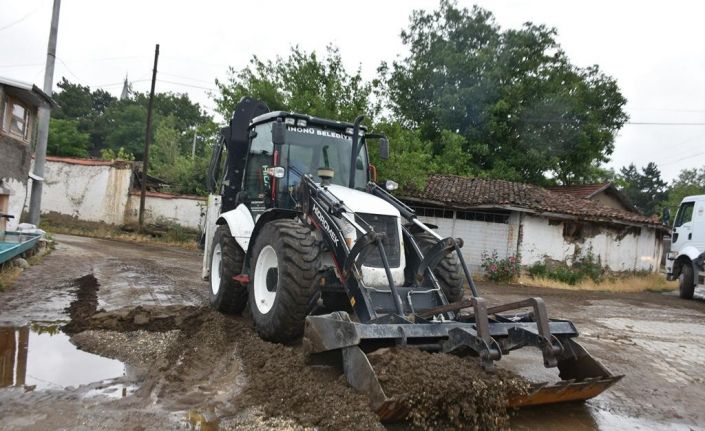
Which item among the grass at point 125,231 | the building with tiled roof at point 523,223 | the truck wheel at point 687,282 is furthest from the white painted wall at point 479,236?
the grass at point 125,231

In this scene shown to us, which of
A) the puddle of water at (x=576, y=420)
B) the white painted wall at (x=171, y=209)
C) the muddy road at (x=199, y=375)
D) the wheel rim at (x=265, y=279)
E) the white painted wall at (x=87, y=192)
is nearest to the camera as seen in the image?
the muddy road at (x=199, y=375)

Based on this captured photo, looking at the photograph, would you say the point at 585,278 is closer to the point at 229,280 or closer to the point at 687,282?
the point at 687,282

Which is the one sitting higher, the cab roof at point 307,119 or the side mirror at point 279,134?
the cab roof at point 307,119

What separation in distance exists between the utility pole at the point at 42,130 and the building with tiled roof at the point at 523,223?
429 inches

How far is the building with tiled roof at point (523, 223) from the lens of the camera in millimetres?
17484

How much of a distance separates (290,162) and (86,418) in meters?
3.64

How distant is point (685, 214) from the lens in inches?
599

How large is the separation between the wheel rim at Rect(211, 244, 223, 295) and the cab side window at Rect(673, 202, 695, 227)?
13.5m

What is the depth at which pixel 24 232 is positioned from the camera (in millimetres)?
12805

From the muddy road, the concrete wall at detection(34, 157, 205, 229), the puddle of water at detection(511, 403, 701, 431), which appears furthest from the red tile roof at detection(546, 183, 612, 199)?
the puddle of water at detection(511, 403, 701, 431)

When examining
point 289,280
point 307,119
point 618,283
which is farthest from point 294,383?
point 618,283

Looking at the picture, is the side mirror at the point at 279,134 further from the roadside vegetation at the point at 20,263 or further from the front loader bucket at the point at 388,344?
the roadside vegetation at the point at 20,263

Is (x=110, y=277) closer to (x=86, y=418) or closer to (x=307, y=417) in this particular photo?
(x=86, y=418)

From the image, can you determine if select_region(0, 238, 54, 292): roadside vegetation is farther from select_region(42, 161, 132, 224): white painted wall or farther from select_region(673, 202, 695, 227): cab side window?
select_region(673, 202, 695, 227): cab side window
